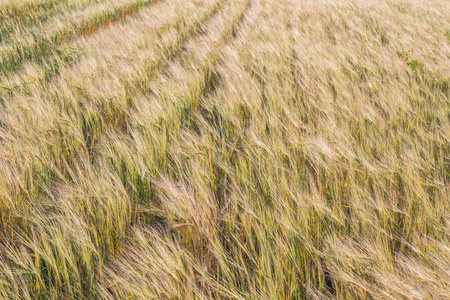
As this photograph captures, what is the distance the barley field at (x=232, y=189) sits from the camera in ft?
2.34

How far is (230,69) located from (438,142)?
146 centimetres

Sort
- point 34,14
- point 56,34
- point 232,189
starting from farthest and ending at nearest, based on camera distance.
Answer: point 34,14, point 56,34, point 232,189

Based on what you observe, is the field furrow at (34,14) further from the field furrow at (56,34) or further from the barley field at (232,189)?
the barley field at (232,189)

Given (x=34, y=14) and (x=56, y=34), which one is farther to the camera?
(x=34, y=14)

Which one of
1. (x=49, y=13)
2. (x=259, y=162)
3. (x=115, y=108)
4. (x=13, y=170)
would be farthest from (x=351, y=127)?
(x=49, y=13)

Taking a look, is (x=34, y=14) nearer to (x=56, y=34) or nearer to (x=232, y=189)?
(x=56, y=34)

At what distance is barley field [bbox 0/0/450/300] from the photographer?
2.34 ft

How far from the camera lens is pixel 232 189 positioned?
1.04 meters

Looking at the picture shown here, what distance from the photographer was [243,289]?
2.26 ft

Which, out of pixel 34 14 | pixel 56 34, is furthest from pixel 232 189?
pixel 34 14

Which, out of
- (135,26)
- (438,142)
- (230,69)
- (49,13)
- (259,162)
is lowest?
(438,142)

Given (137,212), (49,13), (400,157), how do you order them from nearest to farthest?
(137,212) < (400,157) < (49,13)

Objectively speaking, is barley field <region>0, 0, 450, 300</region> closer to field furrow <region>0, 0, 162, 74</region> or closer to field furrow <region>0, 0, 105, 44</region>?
field furrow <region>0, 0, 162, 74</region>

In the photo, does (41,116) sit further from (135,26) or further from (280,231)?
(135,26)
